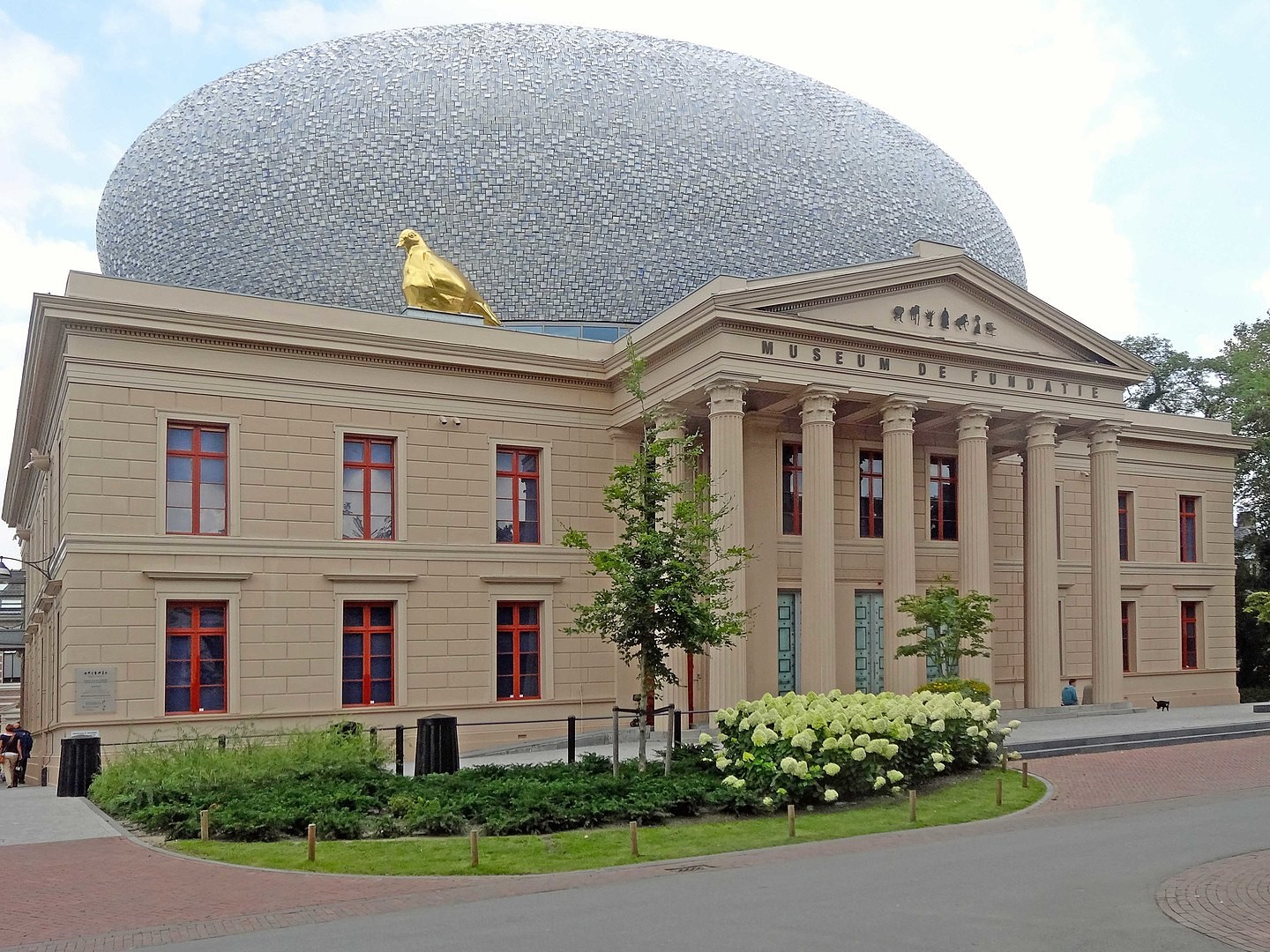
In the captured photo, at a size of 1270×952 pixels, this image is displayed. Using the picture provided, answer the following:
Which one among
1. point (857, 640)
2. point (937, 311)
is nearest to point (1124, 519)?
point (857, 640)

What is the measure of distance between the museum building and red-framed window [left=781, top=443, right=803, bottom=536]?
0.26 feet

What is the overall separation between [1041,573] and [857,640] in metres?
5.39

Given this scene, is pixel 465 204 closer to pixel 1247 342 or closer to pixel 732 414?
pixel 732 414

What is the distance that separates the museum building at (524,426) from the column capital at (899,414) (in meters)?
0.28

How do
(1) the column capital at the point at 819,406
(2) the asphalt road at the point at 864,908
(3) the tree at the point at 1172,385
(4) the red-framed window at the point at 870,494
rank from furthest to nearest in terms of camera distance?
(3) the tree at the point at 1172,385 < (4) the red-framed window at the point at 870,494 < (1) the column capital at the point at 819,406 < (2) the asphalt road at the point at 864,908

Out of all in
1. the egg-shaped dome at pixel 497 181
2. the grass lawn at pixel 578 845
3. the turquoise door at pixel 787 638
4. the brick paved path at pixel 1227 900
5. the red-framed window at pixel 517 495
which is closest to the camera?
the brick paved path at pixel 1227 900

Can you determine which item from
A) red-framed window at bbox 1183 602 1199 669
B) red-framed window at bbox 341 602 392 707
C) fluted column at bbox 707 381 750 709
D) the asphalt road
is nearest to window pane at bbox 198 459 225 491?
red-framed window at bbox 341 602 392 707

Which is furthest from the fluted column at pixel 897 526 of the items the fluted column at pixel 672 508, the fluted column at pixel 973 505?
the fluted column at pixel 672 508

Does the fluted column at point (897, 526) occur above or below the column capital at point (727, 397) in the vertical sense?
below

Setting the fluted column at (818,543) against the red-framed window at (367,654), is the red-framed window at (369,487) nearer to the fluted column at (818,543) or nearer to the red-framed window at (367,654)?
the red-framed window at (367,654)

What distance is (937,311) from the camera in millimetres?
33625

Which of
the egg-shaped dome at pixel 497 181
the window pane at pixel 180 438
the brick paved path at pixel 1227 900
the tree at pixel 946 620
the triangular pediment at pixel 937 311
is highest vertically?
the egg-shaped dome at pixel 497 181

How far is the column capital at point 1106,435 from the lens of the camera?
36094 mm

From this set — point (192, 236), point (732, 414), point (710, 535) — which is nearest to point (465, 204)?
point (192, 236)
